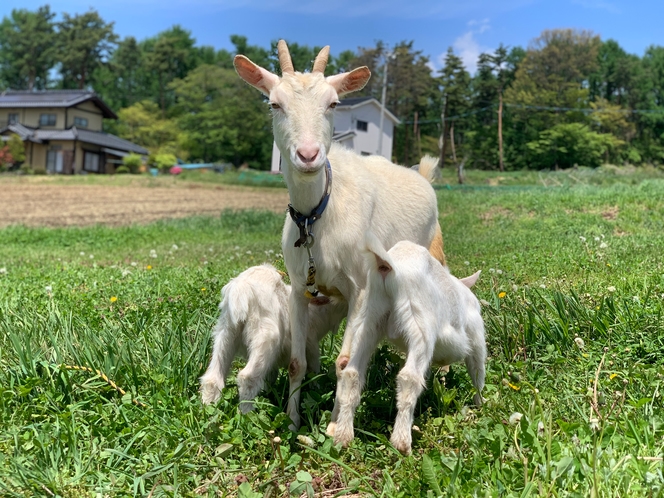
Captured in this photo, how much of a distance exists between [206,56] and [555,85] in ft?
148

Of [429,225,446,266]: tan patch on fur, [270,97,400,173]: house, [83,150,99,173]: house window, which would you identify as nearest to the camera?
[429,225,446,266]: tan patch on fur

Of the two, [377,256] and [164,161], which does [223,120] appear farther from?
[377,256]

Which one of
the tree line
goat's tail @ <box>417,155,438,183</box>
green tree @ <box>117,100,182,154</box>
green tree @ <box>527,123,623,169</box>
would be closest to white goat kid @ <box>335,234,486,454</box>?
goat's tail @ <box>417,155,438,183</box>

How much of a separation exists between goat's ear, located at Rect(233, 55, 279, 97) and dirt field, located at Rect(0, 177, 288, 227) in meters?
14.4

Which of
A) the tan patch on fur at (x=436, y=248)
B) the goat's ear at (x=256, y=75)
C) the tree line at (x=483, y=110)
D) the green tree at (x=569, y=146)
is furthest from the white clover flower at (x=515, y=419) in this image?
the green tree at (x=569, y=146)

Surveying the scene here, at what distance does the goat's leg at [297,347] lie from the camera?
304 centimetres

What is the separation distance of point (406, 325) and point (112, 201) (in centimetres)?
2515

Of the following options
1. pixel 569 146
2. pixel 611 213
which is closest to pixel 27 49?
pixel 569 146

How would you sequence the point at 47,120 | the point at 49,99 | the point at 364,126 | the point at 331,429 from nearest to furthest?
the point at 331,429
the point at 364,126
the point at 47,120
the point at 49,99

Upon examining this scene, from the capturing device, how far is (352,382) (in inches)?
107

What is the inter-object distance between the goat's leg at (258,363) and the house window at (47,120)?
5045cm

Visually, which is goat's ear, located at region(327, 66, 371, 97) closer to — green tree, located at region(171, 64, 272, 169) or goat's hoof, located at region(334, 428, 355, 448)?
goat's hoof, located at region(334, 428, 355, 448)

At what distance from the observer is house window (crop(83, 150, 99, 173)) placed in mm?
46969

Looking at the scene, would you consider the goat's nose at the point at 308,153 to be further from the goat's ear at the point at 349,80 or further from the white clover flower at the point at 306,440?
the white clover flower at the point at 306,440
